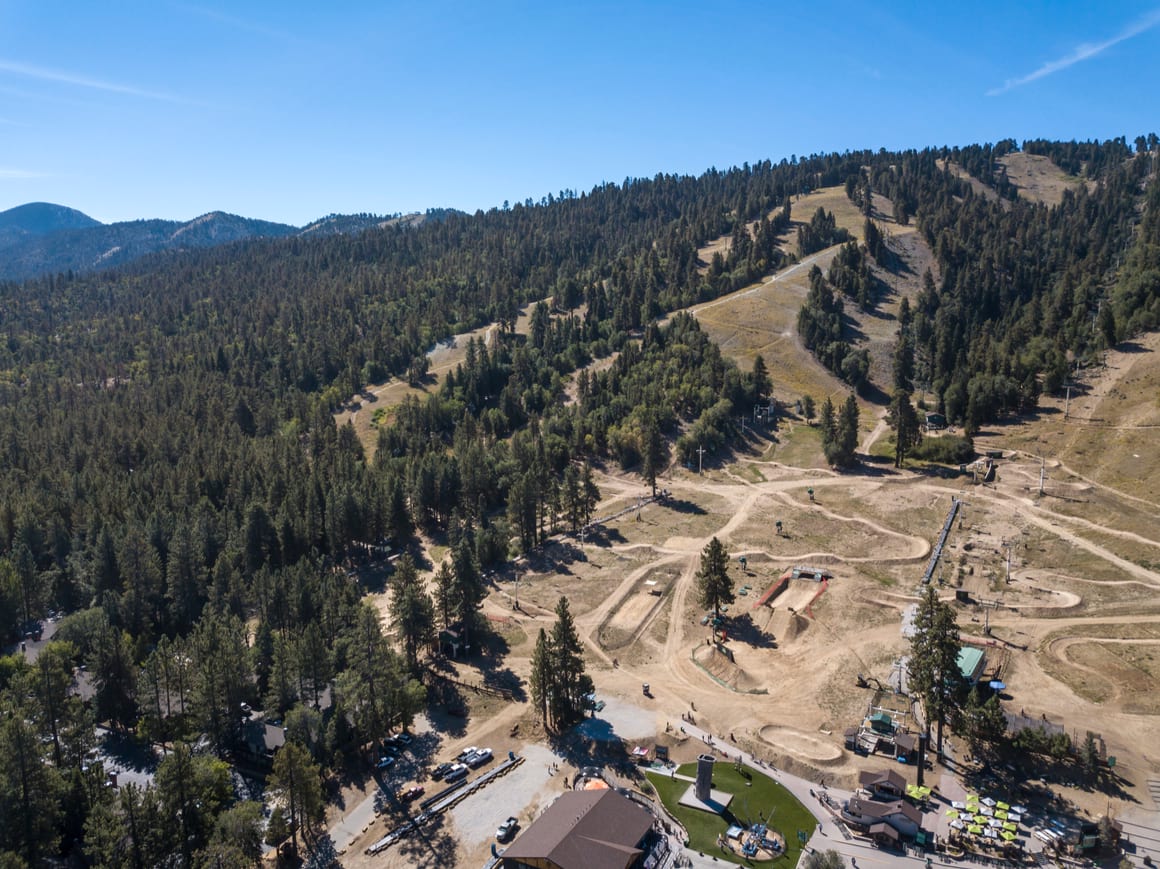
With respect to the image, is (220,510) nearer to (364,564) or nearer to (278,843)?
(364,564)

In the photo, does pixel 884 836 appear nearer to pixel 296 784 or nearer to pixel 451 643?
pixel 296 784

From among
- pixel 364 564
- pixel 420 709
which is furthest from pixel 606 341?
pixel 420 709

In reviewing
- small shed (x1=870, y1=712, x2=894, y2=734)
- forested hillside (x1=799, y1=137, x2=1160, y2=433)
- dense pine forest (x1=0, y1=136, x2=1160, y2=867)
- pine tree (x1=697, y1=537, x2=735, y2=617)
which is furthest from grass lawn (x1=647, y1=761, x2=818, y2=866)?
forested hillside (x1=799, y1=137, x2=1160, y2=433)

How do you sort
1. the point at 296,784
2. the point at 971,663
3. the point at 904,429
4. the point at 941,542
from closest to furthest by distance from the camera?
the point at 296,784 → the point at 971,663 → the point at 941,542 → the point at 904,429

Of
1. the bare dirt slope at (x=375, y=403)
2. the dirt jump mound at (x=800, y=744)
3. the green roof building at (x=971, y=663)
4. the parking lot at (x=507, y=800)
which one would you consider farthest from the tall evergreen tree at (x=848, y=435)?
the bare dirt slope at (x=375, y=403)

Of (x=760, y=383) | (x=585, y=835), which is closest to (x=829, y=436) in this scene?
(x=760, y=383)

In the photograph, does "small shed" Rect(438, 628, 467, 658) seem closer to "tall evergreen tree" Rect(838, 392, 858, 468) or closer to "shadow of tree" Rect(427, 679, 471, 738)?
"shadow of tree" Rect(427, 679, 471, 738)
